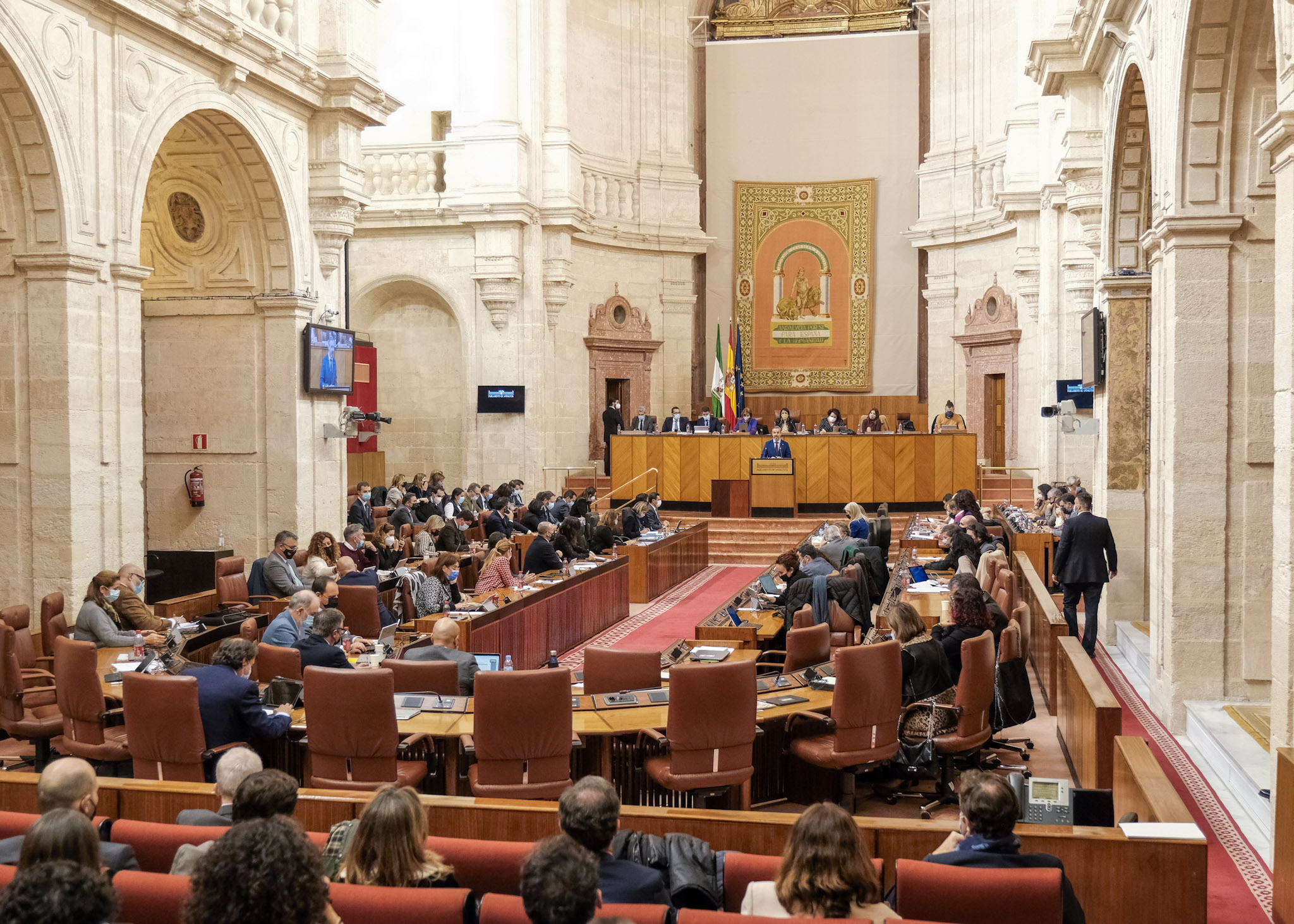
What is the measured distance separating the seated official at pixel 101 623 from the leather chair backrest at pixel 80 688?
1219 mm

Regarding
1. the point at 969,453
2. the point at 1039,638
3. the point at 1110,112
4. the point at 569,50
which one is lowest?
the point at 1039,638

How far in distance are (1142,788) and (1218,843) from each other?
58.8 inches

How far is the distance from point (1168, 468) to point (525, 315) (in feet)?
43.3

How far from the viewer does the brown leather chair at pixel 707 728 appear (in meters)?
5.32

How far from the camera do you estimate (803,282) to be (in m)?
23.0

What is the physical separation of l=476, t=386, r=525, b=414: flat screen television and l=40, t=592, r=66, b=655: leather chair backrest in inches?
441

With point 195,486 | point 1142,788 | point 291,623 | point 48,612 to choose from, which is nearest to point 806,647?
point 1142,788

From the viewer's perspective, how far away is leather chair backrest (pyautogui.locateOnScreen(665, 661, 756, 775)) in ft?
17.5

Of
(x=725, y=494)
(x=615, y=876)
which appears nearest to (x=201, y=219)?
(x=725, y=494)

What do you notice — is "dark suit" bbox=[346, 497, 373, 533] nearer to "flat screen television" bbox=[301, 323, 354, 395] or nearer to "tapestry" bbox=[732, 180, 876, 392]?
"flat screen television" bbox=[301, 323, 354, 395]

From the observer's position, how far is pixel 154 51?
1002cm

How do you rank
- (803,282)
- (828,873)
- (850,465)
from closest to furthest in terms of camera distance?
(828,873) → (850,465) → (803,282)

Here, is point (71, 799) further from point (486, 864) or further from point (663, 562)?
point (663, 562)

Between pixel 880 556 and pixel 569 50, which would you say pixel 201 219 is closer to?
pixel 880 556
